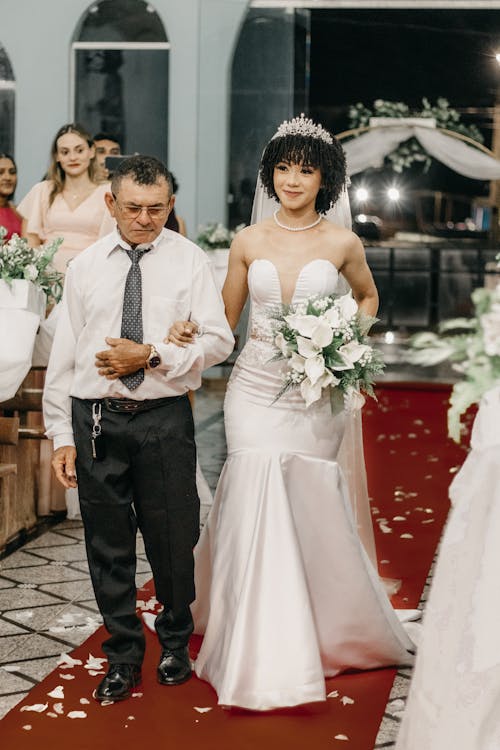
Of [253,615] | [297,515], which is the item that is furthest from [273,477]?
[253,615]

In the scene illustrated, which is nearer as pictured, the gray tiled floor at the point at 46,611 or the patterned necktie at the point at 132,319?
the patterned necktie at the point at 132,319

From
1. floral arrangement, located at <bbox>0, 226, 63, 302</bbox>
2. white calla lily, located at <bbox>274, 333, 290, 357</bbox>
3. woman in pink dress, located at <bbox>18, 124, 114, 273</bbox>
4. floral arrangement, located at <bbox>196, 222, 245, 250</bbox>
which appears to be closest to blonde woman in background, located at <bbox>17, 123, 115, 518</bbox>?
woman in pink dress, located at <bbox>18, 124, 114, 273</bbox>

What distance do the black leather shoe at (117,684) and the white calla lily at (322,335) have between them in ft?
4.30

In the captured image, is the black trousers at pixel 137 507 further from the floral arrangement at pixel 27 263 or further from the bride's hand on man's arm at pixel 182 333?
the floral arrangement at pixel 27 263

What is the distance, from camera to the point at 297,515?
4387 mm

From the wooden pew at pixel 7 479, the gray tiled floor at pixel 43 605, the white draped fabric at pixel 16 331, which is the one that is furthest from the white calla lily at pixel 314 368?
the wooden pew at pixel 7 479

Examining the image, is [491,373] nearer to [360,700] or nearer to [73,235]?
[360,700]

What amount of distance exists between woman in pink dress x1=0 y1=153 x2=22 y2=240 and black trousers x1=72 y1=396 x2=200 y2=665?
13.2 ft

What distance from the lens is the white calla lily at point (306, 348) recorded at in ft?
13.5

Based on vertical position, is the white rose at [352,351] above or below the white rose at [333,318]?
below

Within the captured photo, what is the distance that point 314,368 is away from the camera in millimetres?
4086

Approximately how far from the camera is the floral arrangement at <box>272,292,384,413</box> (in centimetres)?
410

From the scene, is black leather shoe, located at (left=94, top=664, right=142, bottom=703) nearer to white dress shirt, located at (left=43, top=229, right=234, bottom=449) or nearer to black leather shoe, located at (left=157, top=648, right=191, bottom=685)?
black leather shoe, located at (left=157, top=648, right=191, bottom=685)

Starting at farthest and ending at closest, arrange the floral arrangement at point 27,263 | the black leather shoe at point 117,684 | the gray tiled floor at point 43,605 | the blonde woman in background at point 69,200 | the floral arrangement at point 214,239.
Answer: the floral arrangement at point 214,239 → the blonde woman in background at point 69,200 → the floral arrangement at point 27,263 → the gray tiled floor at point 43,605 → the black leather shoe at point 117,684
